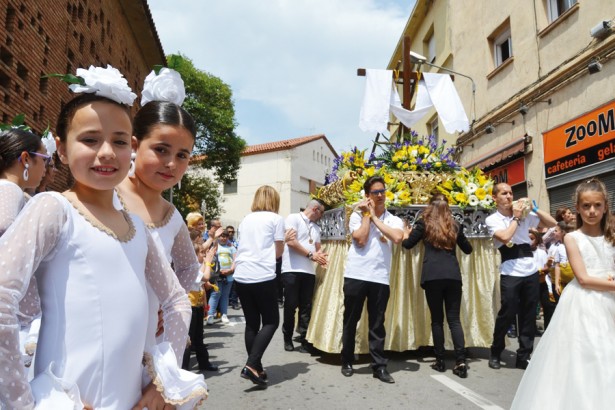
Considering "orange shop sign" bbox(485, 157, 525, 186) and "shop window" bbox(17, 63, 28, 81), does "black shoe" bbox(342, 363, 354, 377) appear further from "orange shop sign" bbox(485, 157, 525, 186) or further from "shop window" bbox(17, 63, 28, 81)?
"orange shop sign" bbox(485, 157, 525, 186)

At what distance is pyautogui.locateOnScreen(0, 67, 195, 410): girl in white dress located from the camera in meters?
1.22

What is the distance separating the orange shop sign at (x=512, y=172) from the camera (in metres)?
12.0

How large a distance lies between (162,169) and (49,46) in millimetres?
10409

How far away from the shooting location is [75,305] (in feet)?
4.39

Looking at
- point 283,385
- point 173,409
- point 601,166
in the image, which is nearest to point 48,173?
point 173,409

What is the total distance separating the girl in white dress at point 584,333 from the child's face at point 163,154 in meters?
2.67

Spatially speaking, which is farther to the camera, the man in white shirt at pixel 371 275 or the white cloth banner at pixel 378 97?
the white cloth banner at pixel 378 97

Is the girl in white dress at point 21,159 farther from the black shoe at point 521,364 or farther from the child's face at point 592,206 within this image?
the black shoe at point 521,364

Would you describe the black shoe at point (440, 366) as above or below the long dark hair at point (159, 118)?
below

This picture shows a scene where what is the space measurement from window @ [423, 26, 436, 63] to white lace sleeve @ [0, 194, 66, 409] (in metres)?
18.7

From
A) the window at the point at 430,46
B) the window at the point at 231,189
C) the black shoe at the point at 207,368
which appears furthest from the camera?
the window at the point at 231,189

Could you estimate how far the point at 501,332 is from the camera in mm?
5109

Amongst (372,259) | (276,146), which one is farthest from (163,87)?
(276,146)

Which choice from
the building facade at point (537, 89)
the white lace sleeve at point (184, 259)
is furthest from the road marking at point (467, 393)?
the building facade at point (537, 89)
